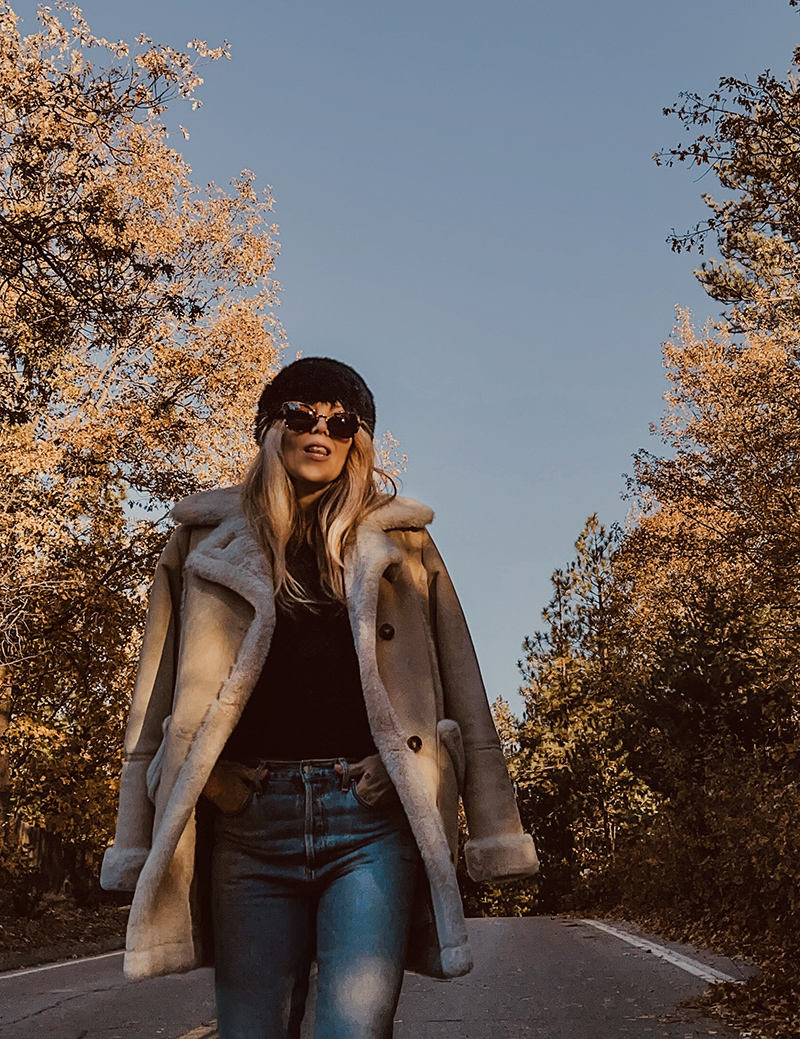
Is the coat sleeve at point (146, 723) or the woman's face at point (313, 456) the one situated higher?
the woman's face at point (313, 456)

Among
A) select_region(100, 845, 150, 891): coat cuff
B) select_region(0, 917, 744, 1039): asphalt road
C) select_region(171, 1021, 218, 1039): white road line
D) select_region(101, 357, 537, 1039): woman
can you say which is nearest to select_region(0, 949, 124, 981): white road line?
select_region(0, 917, 744, 1039): asphalt road

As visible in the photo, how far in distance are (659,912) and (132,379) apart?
1167 cm

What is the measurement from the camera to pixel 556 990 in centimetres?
991

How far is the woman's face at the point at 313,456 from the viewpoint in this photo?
3.03 meters

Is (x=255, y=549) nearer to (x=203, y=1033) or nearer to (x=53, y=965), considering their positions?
(x=203, y=1033)

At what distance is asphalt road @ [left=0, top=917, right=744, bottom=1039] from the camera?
26.0 feet

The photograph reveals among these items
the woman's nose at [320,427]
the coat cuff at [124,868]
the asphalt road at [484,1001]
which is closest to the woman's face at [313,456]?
the woman's nose at [320,427]

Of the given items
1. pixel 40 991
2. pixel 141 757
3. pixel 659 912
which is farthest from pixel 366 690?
pixel 659 912

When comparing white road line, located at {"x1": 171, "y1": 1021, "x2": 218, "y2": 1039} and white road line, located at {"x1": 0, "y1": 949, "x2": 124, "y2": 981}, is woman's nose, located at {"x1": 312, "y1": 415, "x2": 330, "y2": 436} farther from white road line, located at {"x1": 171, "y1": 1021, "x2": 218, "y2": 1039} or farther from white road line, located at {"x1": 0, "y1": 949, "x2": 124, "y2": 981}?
white road line, located at {"x1": 0, "y1": 949, "x2": 124, "y2": 981}

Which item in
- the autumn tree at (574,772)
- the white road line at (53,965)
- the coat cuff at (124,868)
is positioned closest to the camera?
the coat cuff at (124,868)

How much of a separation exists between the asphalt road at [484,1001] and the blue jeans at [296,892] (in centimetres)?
532

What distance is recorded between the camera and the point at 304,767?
2680 millimetres

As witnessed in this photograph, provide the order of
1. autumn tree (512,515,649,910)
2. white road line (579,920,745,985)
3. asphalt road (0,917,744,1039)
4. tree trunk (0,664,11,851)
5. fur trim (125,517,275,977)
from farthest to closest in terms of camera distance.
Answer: autumn tree (512,515,649,910) → tree trunk (0,664,11,851) → white road line (579,920,745,985) → asphalt road (0,917,744,1039) → fur trim (125,517,275,977)

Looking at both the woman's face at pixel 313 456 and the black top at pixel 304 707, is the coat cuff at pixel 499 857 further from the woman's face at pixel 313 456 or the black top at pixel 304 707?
the woman's face at pixel 313 456
